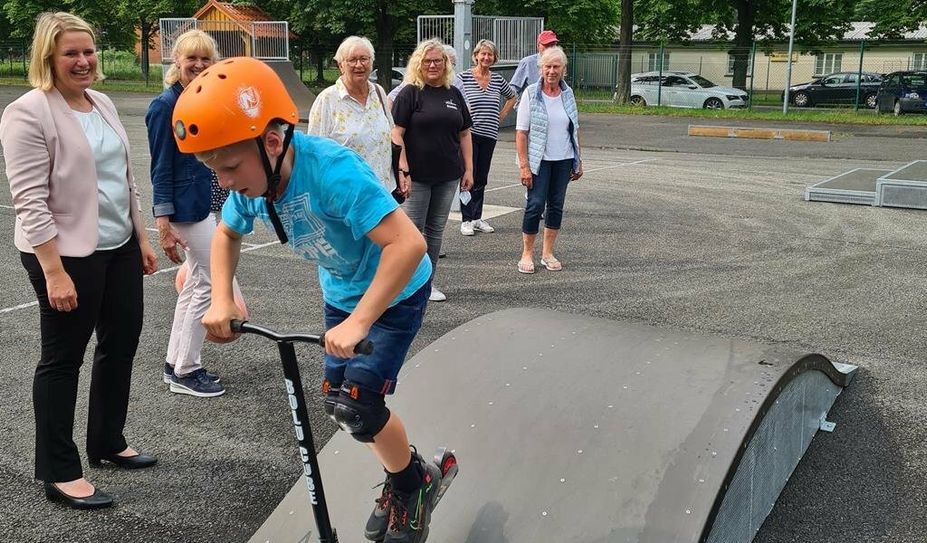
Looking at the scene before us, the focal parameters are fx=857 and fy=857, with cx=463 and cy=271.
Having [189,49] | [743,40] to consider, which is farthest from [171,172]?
[743,40]

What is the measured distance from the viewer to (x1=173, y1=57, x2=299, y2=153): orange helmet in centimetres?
236

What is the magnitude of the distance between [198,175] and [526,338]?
2.04 meters

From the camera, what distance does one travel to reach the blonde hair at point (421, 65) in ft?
22.4

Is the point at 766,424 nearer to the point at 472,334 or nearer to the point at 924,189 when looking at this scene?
the point at 472,334

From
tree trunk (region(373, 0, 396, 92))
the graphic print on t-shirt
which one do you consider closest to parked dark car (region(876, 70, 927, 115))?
tree trunk (region(373, 0, 396, 92))

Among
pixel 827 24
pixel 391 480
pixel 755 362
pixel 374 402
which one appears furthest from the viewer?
pixel 827 24

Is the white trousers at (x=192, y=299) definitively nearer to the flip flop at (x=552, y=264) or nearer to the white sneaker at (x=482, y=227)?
the flip flop at (x=552, y=264)

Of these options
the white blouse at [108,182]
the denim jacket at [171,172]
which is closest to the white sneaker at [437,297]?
the denim jacket at [171,172]

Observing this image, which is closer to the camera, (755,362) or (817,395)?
(755,362)

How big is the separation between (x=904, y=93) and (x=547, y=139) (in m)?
25.2

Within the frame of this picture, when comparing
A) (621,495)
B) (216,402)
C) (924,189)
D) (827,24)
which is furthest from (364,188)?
(827,24)

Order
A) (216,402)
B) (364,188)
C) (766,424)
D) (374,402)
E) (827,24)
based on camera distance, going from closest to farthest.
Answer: (364,188) → (374,402) → (766,424) → (216,402) → (827,24)

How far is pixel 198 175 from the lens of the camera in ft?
15.7

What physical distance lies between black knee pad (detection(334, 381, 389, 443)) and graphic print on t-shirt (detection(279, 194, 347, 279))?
428mm
